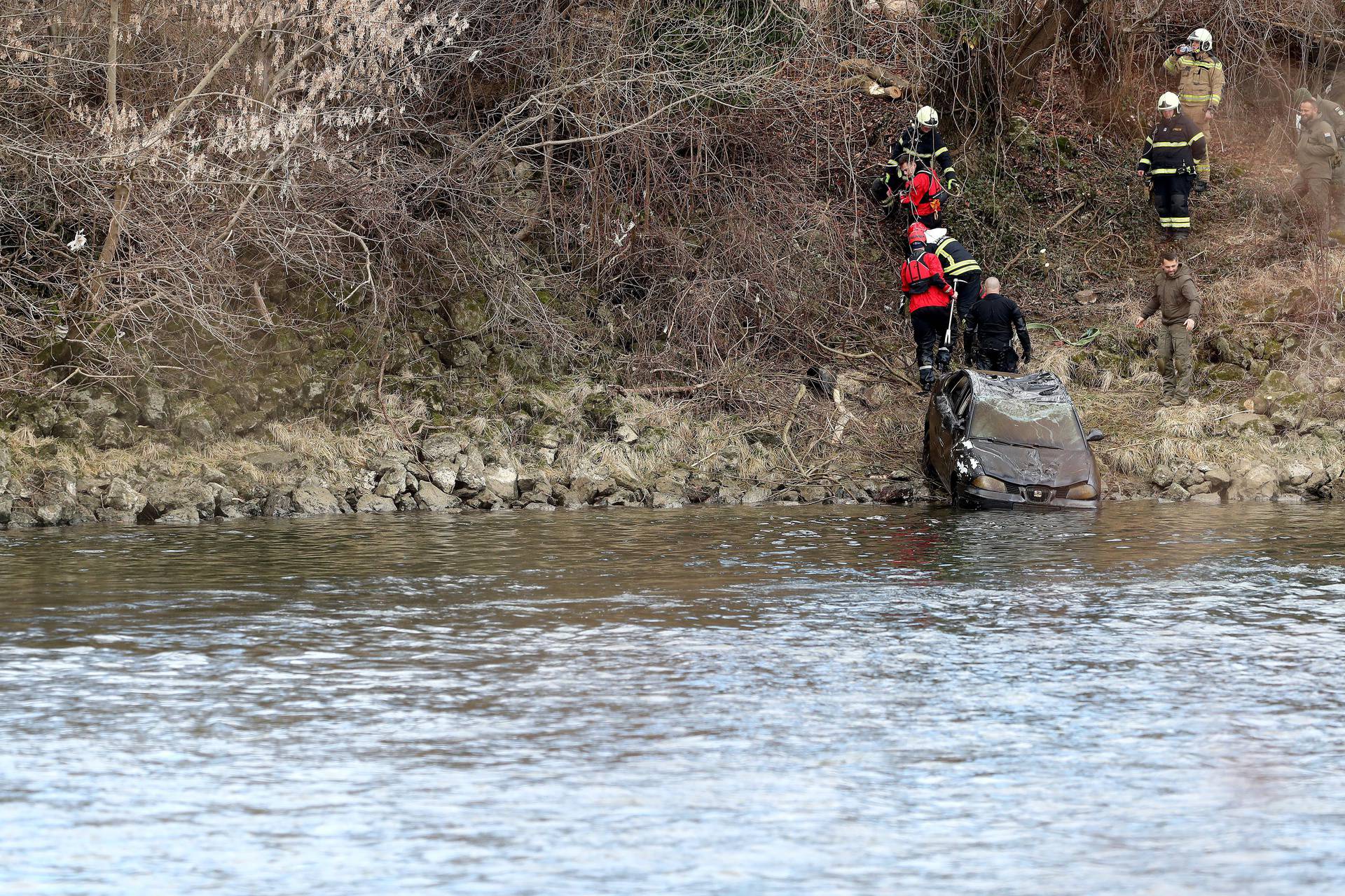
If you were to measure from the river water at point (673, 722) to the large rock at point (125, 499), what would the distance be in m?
2.67

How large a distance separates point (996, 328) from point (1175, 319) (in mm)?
2947

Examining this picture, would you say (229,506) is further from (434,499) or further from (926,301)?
(926,301)

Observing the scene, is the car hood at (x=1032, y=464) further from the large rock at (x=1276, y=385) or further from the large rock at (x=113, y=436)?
the large rock at (x=113, y=436)

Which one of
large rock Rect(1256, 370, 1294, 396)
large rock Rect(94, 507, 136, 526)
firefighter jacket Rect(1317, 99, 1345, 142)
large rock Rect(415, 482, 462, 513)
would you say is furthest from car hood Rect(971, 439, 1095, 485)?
firefighter jacket Rect(1317, 99, 1345, 142)

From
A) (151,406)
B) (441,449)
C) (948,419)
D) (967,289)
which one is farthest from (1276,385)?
(151,406)

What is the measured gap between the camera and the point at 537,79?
24.4 meters

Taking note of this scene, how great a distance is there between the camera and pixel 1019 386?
20781 millimetres

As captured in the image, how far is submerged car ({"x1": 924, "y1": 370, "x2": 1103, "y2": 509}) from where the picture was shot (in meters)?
19.5

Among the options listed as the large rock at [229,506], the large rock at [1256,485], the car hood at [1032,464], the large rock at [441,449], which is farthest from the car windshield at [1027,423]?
the large rock at [229,506]

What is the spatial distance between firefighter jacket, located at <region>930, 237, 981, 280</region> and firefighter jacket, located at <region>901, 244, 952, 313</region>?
0.08 metres

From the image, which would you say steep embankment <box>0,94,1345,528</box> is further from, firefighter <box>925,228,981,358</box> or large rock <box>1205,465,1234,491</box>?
firefighter <box>925,228,981,358</box>

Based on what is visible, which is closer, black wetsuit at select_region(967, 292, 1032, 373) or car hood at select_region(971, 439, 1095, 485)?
car hood at select_region(971, 439, 1095, 485)

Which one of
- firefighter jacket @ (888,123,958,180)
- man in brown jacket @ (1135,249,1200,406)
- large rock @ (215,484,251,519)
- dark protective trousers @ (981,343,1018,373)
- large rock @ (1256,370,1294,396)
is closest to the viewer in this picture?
large rock @ (215,484,251,519)

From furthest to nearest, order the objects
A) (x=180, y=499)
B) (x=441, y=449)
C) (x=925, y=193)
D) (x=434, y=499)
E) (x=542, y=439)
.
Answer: (x=925, y=193) → (x=542, y=439) → (x=441, y=449) → (x=434, y=499) → (x=180, y=499)
